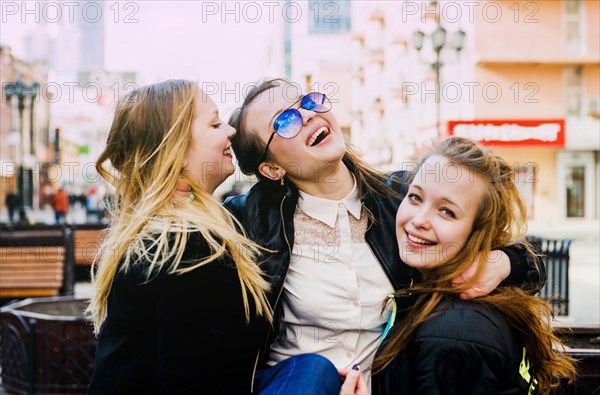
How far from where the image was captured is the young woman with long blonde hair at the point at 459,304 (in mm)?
2121

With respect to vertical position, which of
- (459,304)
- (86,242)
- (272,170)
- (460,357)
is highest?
(272,170)

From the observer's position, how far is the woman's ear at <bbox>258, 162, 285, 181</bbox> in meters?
2.97

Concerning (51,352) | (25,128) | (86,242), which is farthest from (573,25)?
(25,128)

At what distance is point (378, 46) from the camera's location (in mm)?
37406

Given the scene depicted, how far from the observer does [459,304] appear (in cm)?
229

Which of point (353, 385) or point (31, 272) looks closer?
point (353, 385)

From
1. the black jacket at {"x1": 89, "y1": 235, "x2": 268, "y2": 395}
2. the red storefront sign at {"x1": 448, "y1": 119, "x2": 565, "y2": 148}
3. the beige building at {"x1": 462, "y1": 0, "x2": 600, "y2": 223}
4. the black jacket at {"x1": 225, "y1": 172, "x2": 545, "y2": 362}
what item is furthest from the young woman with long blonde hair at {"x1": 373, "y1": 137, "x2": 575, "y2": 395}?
the beige building at {"x1": 462, "y1": 0, "x2": 600, "y2": 223}

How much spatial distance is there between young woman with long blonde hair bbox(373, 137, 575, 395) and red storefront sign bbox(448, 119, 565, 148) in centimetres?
2355

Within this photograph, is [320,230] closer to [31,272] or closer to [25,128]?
[31,272]

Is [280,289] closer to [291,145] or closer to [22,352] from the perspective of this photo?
[291,145]

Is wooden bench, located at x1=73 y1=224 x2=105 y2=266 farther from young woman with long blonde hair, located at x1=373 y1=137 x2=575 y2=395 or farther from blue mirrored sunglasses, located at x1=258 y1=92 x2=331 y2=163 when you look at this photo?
young woman with long blonde hair, located at x1=373 y1=137 x2=575 y2=395

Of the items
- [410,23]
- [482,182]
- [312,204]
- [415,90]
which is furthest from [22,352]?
[410,23]

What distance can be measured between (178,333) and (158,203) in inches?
18.8

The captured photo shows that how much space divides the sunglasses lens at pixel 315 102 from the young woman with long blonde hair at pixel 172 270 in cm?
43
